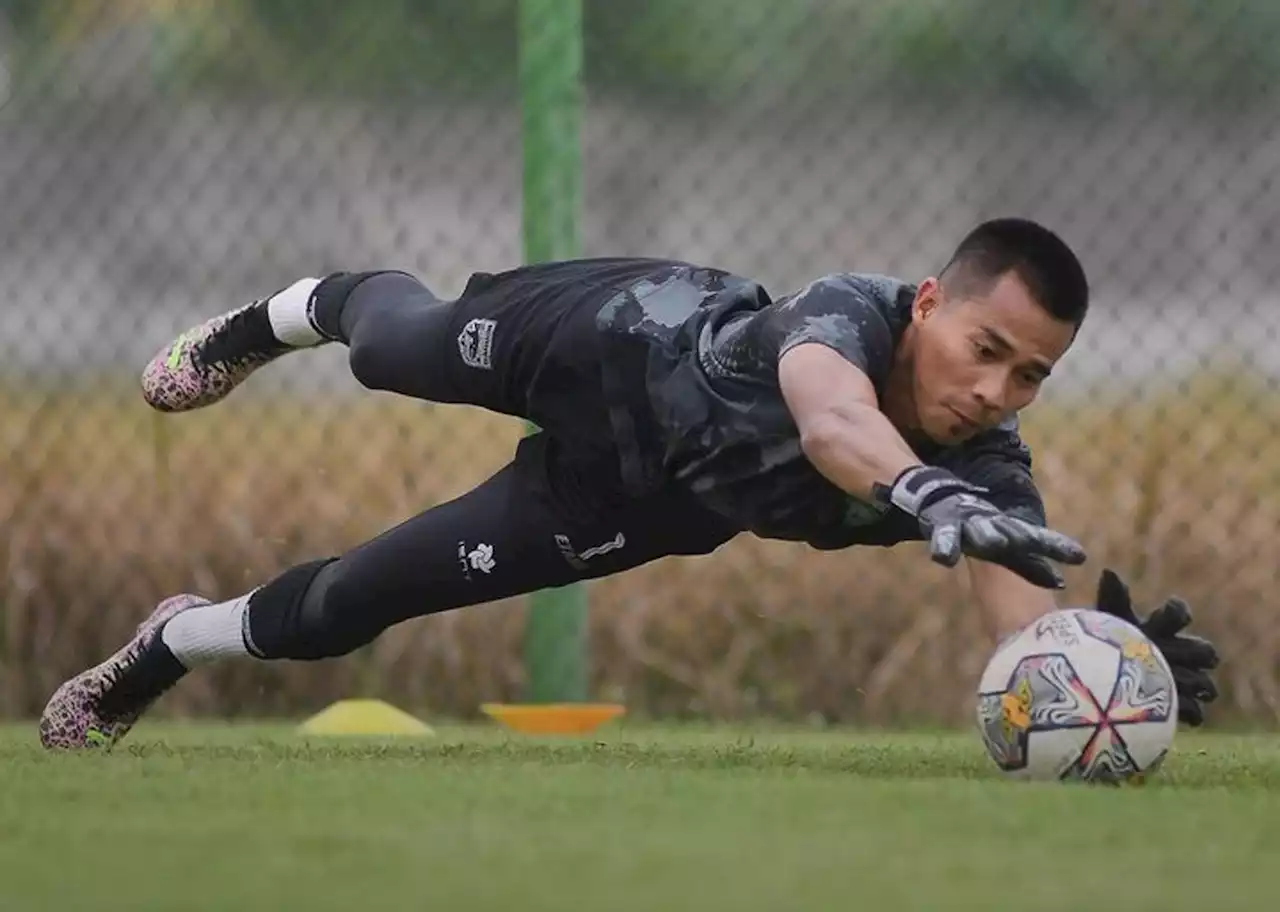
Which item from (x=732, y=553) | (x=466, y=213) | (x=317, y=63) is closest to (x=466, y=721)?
(x=732, y=553)

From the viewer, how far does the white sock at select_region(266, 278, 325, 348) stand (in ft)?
16.7

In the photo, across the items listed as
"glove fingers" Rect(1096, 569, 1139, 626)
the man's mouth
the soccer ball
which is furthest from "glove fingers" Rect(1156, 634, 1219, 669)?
the man's mouth

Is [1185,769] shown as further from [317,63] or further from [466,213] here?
[317,63]

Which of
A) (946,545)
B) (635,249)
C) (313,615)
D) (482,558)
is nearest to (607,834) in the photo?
(946,545)

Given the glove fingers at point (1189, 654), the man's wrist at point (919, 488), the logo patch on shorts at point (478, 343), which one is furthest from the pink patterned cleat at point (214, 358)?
the glove fingers at point (1189, 654)

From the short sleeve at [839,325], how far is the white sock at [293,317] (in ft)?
3.62

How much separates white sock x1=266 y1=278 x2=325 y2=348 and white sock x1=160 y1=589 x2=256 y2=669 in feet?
1.66

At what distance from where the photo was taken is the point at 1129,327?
278 inches

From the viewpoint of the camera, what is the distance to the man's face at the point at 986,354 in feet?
13.8

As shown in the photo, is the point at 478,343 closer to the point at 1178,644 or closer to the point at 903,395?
the point at 903,395

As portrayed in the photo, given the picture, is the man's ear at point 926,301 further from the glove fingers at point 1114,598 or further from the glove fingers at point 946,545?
the glove fingers at point 946,545

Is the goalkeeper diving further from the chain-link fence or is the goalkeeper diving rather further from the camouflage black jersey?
the chain-link fence

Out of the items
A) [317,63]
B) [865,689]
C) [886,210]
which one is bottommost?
[865,689]

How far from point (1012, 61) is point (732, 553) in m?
1.54
